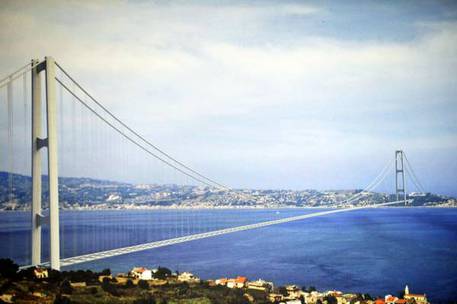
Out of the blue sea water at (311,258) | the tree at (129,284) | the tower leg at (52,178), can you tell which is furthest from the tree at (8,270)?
the blue sea water at (311,258)

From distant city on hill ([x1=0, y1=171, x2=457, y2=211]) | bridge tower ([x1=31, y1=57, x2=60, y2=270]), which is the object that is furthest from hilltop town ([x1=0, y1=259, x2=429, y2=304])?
distant city on hill ([x1=0, y1=171, x2=457, y2=211])

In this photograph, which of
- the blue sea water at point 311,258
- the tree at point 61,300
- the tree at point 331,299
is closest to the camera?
the tree at point 61,300

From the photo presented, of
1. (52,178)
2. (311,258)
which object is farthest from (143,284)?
(311,258)

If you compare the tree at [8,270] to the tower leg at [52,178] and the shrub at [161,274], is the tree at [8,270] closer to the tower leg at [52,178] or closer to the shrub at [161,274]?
the tower leg at [52,178]

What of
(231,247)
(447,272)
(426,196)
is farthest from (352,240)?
(426,196)

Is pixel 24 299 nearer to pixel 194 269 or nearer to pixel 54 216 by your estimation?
pixel 54 216
